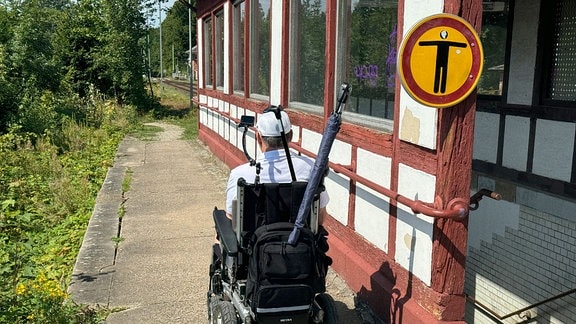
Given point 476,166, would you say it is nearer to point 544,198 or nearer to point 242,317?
point 544,198

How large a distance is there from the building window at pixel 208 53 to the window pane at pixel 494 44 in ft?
25.6

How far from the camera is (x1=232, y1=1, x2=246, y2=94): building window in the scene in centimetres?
962

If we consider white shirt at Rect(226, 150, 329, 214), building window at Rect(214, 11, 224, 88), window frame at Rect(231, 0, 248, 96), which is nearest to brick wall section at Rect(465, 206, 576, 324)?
white shirt at Rect(226, 150, 329, 214)

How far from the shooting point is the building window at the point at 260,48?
795 centimetres

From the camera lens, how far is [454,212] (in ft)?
10.4

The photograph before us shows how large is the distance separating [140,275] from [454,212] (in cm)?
316

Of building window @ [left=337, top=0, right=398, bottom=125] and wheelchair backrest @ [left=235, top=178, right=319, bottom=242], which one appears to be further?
building window @ [left=337, top=0, right=398, bottom=125]

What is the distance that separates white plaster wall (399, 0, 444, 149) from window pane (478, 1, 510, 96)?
2.84 m

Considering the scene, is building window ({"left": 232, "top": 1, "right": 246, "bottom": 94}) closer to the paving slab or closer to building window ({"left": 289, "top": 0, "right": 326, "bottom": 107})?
the paving slab

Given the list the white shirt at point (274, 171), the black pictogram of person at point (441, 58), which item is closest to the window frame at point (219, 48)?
the white shirt at point (274, 171)

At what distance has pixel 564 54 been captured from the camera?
5.48 m

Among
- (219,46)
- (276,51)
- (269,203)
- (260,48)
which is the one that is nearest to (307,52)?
(276,51)

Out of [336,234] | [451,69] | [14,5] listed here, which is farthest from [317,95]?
[14,5]

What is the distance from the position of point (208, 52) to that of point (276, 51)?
697cm
